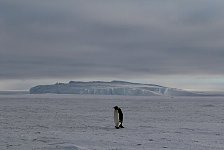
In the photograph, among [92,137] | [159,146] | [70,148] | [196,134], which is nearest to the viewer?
[70,148]

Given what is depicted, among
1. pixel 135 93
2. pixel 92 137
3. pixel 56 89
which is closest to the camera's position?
pixel 92 137

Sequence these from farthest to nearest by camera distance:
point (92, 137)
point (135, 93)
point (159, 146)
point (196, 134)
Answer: point (135, 93), point (196, 134), point (92, 137), point (159, 146)

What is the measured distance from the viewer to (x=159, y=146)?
29.8 feet

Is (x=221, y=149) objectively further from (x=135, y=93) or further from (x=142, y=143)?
(x=135, y=93)

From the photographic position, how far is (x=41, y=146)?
8930 millimetres

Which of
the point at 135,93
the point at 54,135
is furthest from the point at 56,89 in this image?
the point at 54,135

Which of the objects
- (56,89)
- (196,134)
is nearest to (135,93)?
(56,89)

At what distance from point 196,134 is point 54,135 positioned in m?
4.05

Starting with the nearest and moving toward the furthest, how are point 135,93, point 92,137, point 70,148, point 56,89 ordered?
point 70,148
point 92,137
point 135,93
point 56,89

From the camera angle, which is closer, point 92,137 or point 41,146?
point 41,146

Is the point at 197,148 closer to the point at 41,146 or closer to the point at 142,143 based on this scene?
the point at 142,143

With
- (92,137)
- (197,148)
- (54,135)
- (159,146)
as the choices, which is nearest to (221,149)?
(197,148)

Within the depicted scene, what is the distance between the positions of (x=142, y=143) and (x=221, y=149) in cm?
185

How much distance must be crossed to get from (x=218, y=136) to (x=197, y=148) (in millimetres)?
2695
